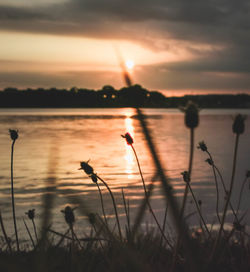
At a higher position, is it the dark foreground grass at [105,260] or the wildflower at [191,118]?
the wildflower at [191,118]

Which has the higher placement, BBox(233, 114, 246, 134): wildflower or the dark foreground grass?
BBox(233, 114, 246, 134): wildflower

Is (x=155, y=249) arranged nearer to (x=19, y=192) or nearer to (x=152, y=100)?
(x=152, y=100)

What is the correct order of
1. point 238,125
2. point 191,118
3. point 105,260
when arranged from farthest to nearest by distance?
point 105,260, point 238,125, point 191,118

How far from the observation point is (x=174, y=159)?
13.8 metres

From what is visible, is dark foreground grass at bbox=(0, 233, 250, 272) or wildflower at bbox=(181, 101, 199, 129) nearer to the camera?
wildflower at bbox=(181, 101, 199, 129)

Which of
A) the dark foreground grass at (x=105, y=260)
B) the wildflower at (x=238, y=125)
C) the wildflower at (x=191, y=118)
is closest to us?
the wildflower at (x=191, y=118)

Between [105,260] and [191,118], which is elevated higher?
[191,118]

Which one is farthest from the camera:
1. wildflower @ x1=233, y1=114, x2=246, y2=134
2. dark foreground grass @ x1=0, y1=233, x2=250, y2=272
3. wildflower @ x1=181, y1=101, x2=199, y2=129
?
wildflower @ x1=233, y1=114, x2=246, y2=134

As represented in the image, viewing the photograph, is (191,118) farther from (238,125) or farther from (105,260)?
(105,260)

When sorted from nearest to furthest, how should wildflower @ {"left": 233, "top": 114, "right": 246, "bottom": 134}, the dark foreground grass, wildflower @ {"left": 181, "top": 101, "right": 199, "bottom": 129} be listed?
wildflower @ {"left": 181, "top": 101, "right": 199, "bottom": 129}, the dark foreground grass, wildflower @ {"left": 233, "top": 114, "right": 246, "bottom": 134}

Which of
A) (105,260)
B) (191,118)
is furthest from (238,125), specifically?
(105,260)

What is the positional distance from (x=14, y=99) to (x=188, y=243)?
107940mm

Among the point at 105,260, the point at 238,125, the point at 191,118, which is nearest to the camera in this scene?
the point at 191,118

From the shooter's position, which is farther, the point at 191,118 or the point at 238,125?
the point at 238,125
